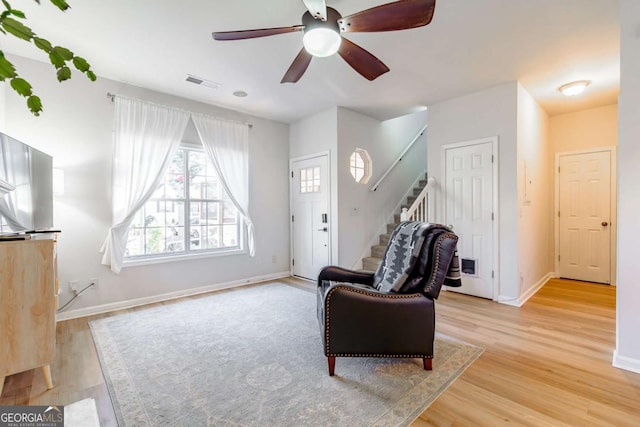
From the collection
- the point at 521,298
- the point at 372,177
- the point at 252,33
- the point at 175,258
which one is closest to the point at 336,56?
the point at 252,33

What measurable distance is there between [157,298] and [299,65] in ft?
10.8

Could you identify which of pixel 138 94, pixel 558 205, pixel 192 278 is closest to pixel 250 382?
pixel 192 278

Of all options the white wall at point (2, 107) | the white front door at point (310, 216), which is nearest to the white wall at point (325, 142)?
the white front door at point (310, 216)

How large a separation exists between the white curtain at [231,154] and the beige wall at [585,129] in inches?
194

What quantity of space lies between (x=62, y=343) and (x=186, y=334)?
103cm

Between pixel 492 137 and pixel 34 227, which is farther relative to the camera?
pixel 492 137

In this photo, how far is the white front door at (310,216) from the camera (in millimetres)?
4551

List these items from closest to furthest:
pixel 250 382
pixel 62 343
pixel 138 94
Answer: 1. pixel 250 382
2. pixel 62 343
3. pixel 138 94

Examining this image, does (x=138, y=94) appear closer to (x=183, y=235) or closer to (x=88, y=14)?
(x=88, y=14)

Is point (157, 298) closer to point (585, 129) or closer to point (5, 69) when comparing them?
point (5, 69)

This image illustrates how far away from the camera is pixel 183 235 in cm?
411

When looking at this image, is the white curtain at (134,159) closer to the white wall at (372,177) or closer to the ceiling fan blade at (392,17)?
the white wall at (372,177)

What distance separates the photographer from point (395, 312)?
2043mm

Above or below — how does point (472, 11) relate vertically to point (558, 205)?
above
